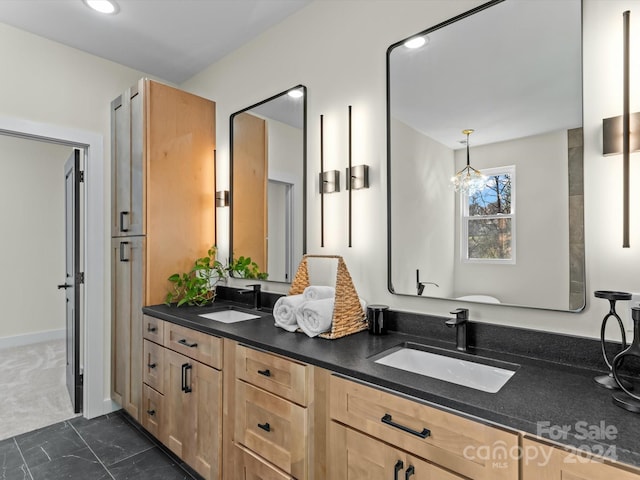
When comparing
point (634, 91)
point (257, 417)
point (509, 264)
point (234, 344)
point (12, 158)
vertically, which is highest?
point (12, 158)

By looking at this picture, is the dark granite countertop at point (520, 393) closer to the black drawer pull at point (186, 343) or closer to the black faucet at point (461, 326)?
the black faucet at point (461, 326)

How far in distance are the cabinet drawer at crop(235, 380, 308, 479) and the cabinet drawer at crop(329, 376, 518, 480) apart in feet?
0.70

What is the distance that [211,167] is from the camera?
9.47ft

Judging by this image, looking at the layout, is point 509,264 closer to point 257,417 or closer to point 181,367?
point 257,417

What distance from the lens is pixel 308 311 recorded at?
169 centimetres

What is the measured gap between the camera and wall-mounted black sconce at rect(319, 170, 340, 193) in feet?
6.70

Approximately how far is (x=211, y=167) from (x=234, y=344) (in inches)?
65.2

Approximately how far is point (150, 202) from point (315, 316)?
1.55 m

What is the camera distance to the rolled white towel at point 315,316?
1650 mm

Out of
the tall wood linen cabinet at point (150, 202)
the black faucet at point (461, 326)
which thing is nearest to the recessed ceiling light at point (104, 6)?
the tall wood linen cabinet at point (150, 202)

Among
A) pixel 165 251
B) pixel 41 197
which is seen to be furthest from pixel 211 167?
pixel 41 197

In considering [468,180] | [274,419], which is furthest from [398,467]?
[468,180]

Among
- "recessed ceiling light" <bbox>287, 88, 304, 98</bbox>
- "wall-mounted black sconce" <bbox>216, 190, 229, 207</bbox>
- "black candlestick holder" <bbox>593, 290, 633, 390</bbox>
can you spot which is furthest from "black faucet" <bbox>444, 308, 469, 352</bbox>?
"wall-mounted black sconce" <bbox>216, 190, 229, 207</bbox>

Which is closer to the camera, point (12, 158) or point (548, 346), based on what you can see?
point (548, 346)
